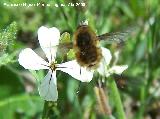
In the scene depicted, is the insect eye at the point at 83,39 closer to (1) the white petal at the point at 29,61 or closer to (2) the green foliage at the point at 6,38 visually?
(1) the white petal at the point at 29,61

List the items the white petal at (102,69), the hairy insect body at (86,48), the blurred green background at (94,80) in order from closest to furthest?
1. the hairy insect body at (86,48)
2. the white petal at (102,69)
3. the blurred green background at (94,80)

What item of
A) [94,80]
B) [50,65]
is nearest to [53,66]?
[50,65]

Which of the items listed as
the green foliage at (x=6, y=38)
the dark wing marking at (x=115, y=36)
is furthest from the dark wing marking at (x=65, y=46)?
the green foliage at (x=6, y=38)

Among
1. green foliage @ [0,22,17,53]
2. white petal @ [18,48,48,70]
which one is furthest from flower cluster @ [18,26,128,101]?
green foliage @ [0,22,17,53]

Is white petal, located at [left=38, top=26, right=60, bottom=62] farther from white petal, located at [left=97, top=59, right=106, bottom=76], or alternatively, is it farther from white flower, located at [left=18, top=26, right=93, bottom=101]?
white petal, located at [left=97, top=59, right=106, bottom=76]

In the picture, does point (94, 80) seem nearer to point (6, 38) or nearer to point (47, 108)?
point (47, 108)

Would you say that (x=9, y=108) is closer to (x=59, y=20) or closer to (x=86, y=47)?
(x=59, y=20)
